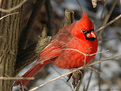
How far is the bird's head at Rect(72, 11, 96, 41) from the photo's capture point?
1.29 metres

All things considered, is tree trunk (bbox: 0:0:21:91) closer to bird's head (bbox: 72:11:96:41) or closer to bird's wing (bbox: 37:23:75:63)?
bird's wing (bbox: 37:23:75:63)

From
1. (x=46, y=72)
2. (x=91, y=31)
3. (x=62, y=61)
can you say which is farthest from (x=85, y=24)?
(x=46, y=72)

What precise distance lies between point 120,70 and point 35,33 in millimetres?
1086

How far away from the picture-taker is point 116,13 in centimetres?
198

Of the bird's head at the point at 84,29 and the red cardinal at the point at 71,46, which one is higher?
the bird's head at the point at 84,29

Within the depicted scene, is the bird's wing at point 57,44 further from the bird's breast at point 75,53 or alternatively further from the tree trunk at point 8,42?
the tree trunk at point 8,42

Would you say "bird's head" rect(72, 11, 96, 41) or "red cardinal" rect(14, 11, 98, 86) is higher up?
"bird's head" rect(72, 11, 96, 41)

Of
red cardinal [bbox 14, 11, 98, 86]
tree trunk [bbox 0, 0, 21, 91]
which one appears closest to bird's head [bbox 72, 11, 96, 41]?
red cardinal [bbox 14, 11, 98, 86]

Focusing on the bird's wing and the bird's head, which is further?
the bird's wing

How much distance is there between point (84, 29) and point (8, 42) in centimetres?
41

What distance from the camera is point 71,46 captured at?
4.66 ft

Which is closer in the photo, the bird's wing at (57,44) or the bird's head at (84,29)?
the bird's head at (84,29)

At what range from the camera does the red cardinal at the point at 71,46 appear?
137 centimetres

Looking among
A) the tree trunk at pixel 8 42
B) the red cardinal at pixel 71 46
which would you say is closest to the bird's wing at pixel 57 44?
the red cardinal at pixel 71 46
